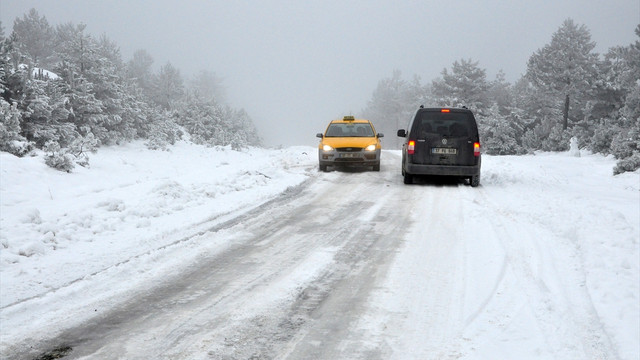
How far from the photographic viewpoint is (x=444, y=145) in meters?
11.2

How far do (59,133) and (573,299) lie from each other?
56.5 feet

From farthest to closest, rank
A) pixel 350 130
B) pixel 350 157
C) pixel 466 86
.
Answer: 1. pixel 466 86
2. pixel 350 130
3. pixel 350 157

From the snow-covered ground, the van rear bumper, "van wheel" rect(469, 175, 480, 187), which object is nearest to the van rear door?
the van rear bumper

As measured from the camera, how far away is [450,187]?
11.0 metres

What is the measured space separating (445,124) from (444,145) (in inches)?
22.3

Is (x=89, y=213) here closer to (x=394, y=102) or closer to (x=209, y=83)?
(x=394, y=102)

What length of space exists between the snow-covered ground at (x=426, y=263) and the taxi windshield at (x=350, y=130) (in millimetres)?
5574

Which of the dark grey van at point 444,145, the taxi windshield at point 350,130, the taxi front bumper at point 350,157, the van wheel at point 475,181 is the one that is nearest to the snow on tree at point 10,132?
the taxi front bumper at point 350,157

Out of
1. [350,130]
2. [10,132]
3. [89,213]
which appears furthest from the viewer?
[350,130]

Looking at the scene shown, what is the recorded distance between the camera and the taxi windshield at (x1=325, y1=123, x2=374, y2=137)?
15400 millimetres

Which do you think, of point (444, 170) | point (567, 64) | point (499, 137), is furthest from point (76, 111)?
point (567, 64)

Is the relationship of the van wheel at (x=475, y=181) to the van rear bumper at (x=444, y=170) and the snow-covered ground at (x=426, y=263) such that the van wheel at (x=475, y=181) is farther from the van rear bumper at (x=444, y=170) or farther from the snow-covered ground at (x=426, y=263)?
the snow-covered ground at (x=426, y=263)

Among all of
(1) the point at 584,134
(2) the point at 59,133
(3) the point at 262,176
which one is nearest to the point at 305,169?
(3) the point at 262,176

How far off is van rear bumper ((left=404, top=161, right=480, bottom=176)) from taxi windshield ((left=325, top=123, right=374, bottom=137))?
4.19 metres
